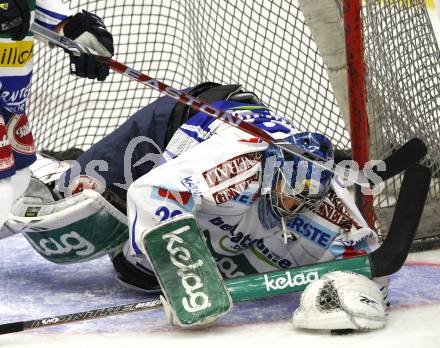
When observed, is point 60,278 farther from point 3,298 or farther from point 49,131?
point 49,131

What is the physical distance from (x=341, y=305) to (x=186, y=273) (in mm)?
417

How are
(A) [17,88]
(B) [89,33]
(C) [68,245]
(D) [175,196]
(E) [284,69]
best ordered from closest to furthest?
(D) [175,196]
(A) [17,88]
(B) [89,33]
(C) [68,245]
(E) [284,69]

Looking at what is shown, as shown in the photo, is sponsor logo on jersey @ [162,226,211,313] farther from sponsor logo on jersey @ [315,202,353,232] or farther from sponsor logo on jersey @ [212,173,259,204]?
sponsor logo on jersey @ [315,202,353,232]

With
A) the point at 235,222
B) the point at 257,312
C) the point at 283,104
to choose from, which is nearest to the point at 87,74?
the point at 235,222

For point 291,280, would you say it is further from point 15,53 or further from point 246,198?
point 15,53

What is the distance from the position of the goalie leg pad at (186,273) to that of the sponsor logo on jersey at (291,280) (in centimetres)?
18

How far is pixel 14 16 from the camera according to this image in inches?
111

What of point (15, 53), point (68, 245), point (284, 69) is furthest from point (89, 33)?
point (284, 69)

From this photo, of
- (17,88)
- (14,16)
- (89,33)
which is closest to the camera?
(14,16)

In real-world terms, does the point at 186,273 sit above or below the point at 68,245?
above

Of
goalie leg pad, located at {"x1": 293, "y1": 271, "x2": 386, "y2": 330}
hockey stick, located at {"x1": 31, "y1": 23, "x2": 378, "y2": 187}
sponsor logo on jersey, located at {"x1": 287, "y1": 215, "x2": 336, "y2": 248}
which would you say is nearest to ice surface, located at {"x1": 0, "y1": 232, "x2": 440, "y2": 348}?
goalie leg pad, located at {"x1": 293, "y1": 271, "x2": 386, "y2": 330}

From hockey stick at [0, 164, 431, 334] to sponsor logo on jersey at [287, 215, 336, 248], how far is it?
0.19 metres

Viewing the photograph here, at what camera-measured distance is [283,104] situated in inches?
184

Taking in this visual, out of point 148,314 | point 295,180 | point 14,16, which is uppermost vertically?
point 14,16
